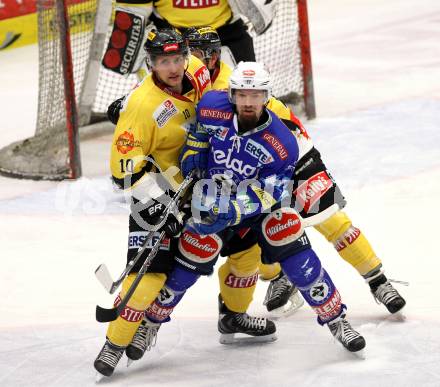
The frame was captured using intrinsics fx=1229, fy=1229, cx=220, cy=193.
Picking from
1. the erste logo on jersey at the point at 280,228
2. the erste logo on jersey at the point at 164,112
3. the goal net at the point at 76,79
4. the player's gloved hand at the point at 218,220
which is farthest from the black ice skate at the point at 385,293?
the goal net at the point at 76,79

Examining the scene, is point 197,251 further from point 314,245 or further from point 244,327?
point 314,245

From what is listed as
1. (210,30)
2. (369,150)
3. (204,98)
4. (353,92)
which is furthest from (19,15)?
(204,98)

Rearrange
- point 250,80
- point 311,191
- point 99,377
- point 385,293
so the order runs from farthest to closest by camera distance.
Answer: point 385,293 < point 311,191 < point 99,377 < point 250,80

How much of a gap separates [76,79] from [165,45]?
12.3 ft

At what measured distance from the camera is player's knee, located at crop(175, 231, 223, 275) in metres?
4.54

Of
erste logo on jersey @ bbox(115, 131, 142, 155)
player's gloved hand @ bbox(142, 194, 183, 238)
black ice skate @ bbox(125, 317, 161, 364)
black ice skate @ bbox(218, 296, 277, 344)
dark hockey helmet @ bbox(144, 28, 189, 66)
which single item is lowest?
black ice skate @ bbox(218, 296, 277, 344)

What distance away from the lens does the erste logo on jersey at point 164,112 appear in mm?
4535

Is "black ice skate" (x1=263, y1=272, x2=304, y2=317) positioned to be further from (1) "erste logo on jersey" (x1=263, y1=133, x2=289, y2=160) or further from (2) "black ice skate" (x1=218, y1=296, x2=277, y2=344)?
(1) "erste logo on jersey" (x1=263, y1=133, x2=289, y2=160)

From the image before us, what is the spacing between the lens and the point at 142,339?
15.4ft

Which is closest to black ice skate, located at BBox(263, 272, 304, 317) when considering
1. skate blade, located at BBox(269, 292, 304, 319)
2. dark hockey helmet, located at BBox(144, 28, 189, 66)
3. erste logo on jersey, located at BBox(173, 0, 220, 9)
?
skate blade, located at BBox(269, 292, 304, 319)

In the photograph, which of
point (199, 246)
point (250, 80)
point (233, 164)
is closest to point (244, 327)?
point (199, 246)

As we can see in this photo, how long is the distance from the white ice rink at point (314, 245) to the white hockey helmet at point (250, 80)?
108 cm

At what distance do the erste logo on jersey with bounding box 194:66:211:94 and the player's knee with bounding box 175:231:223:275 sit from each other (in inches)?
22.8

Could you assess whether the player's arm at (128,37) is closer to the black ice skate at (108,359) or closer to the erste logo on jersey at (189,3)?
the erste logo on jersey at (189,3)
